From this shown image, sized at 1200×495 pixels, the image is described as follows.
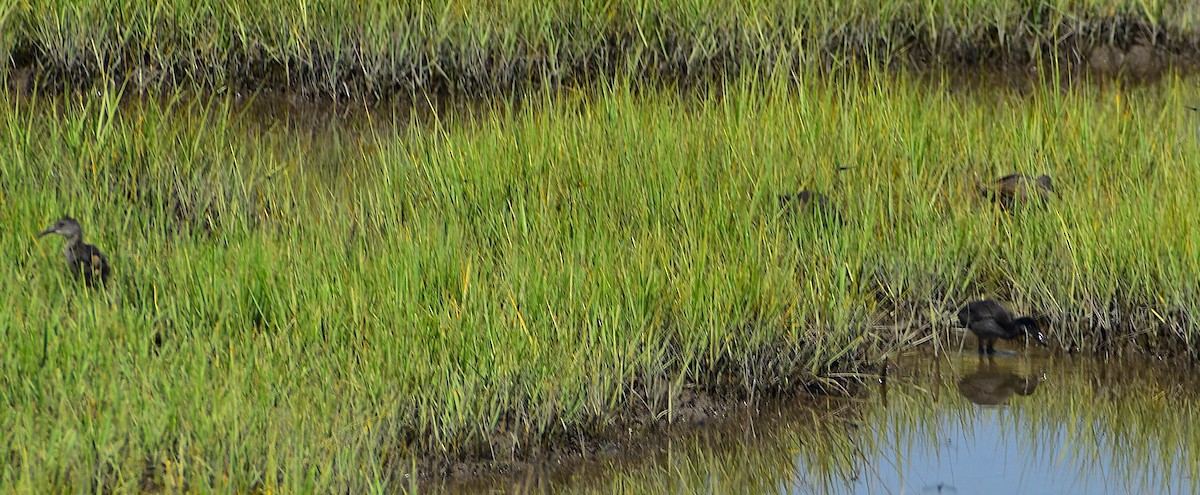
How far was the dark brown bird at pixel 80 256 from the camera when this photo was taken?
15.8 ft

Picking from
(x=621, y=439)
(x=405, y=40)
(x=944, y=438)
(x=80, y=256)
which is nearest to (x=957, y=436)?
(x=944, y=438)

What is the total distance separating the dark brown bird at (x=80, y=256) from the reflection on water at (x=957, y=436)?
1.54 m

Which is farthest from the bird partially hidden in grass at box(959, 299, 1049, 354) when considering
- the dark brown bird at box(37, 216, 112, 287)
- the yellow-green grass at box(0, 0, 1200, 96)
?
the yellow-green grass at box(0, 0, 1200, 96)

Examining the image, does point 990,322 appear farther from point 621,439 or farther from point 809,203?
point 621,439

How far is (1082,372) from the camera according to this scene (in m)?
5.17

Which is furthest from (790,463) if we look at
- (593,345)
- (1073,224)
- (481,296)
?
(1073,224)

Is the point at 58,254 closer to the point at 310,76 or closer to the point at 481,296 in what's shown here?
the point at 481,296

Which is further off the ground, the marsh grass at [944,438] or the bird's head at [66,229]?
the bird's head at [66,229]

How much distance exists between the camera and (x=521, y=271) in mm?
4734

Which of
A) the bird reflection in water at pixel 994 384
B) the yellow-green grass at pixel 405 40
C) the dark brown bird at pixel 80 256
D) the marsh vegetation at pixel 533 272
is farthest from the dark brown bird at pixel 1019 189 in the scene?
the dark brown bird at pixel 80 256

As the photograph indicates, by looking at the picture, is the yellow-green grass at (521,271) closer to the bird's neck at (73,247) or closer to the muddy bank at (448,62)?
the bird's neck at (73,247)

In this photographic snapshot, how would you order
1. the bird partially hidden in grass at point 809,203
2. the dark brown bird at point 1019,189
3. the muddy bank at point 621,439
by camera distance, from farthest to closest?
the dark brown bird at point 1019,189, the bird partially hidden in grass at point 809,203, the muddy bank at point 621,439

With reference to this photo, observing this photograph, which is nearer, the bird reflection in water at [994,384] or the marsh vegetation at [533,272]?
the marsh vegetation at [533,272]

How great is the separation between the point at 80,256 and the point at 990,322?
296 cm
